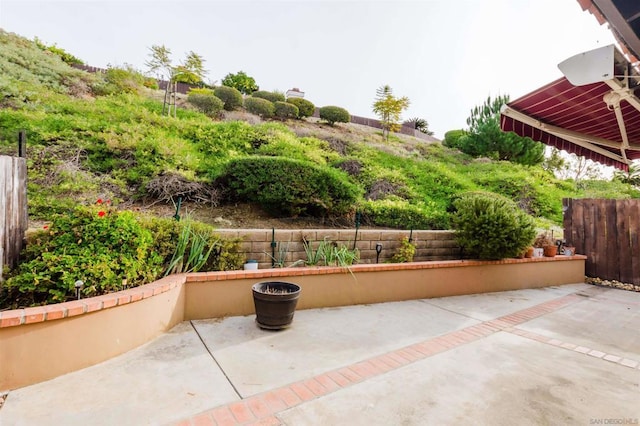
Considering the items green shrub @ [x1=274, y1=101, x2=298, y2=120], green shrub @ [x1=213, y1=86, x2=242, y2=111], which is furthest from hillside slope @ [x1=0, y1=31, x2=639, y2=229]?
green shrub @ [x1=274, y1=101, x2=298, y2=120]

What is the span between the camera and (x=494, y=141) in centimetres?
1675

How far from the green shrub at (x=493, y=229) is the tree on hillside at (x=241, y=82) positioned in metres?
23.8

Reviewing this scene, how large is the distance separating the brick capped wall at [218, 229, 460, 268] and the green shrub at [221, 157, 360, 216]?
1001mm

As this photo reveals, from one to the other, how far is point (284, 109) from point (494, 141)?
38.3ft

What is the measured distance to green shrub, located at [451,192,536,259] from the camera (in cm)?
523

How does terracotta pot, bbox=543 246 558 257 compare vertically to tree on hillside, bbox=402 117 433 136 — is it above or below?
below

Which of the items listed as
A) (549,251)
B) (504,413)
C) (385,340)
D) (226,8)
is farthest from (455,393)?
(226,8)

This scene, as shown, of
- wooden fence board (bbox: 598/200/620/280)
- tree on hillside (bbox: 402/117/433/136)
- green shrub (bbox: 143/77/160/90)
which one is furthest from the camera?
tree on hillside (bbox: 402/117/433/136)

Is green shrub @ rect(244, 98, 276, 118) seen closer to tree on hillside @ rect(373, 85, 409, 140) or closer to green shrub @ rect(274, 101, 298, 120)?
green shrub @ rect(274, 101, 298, 120)

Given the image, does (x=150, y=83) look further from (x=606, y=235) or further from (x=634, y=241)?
(x=634, y=241)

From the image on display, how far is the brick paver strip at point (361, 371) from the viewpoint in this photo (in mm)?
1998

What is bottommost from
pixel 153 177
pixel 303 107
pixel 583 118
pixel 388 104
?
pixel 153 177

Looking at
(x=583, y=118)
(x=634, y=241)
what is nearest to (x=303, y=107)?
(x=583, y=118)

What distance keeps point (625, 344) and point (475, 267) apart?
212 cm
